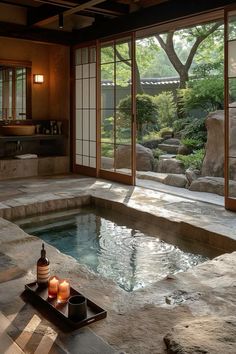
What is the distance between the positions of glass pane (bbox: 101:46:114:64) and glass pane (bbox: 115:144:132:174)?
1.48m

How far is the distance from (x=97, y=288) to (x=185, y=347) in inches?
35.1

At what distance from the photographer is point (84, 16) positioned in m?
7.07

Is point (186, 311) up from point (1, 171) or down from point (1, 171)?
down

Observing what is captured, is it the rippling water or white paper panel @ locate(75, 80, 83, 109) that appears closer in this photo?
the rippling water

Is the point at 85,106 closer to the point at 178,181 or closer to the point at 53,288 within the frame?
the point at 178,181

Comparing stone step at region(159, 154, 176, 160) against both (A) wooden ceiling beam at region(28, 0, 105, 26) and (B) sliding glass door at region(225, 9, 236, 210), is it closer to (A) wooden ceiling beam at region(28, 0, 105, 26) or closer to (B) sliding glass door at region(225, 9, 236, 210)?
(A) wooden ceiling beam at region(28, 0, 105, 26)

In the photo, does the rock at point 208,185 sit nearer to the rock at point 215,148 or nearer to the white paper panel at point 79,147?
the rock at point 215,148

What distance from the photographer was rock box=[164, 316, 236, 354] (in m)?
1.87

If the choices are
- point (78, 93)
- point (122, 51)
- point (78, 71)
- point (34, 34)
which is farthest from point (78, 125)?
point (34, 34)

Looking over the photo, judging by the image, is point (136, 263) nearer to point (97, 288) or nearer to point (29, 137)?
point (97, 288)

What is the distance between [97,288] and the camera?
8.69ft

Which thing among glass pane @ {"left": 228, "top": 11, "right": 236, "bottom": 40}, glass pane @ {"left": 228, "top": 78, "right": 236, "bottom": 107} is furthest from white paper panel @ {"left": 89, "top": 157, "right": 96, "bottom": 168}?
glass pane @ {"left": 228, "top": 11, "right": 236, "bottom": 40}

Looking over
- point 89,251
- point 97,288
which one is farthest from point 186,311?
point 89,251

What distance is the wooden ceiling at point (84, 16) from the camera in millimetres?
5215
